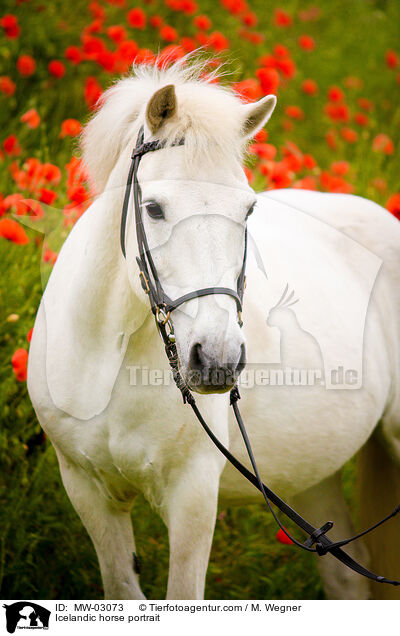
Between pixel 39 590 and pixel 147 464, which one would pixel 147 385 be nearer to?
pixel 147 464

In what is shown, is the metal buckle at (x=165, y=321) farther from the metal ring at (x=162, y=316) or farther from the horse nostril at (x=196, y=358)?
the horse nostril at (x=196, y=358)

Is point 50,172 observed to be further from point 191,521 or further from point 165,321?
point 191,521

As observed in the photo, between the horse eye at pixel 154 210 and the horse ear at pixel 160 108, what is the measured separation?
9.4 inches

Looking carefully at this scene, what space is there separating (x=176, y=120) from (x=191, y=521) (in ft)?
4.23

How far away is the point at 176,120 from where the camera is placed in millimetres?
1869

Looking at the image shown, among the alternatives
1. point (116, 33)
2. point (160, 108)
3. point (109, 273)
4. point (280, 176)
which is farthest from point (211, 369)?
point (116, 33)

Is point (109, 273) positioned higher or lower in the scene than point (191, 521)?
higher

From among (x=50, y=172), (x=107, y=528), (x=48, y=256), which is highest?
(x=50, y=172)

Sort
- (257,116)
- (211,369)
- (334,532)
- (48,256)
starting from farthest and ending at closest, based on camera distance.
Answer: (334,532), (48,256), (257,116), (211,369)

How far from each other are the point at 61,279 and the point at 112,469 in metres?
0.70

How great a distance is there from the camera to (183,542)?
219cm
